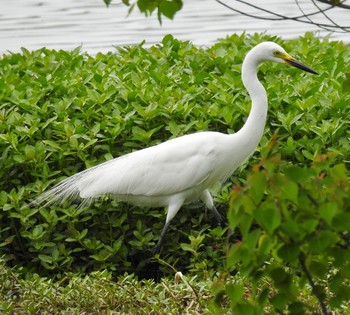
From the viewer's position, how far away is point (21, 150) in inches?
213

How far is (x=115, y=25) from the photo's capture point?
1255 cm

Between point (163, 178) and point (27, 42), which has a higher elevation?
point (163, 178)

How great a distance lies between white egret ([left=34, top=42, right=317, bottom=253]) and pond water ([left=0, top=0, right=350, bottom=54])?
527cm

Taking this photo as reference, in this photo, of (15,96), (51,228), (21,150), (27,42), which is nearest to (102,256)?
(51,228)

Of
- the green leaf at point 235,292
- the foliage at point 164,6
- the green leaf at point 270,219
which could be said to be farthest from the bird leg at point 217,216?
the green leaf at point 270,219

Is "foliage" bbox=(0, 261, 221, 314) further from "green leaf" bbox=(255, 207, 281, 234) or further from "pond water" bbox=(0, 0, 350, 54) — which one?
"pond water" bbox=(0, 0, 350, 54)

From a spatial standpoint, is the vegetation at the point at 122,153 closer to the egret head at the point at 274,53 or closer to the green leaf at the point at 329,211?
the egret head at the point at 274,53

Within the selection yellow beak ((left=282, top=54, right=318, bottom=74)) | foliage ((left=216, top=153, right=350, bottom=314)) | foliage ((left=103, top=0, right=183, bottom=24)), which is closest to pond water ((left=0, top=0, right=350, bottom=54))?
yellow beak ((left=282, top=54, right=318, bottom=74))

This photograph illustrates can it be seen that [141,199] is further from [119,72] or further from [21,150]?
[119,72]

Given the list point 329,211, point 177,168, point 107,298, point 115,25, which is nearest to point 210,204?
point 177,168

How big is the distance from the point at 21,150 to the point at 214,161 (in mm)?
1043

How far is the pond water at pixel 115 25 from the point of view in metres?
11.2

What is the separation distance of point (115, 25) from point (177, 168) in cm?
733

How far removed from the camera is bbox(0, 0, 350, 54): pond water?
440 inches
